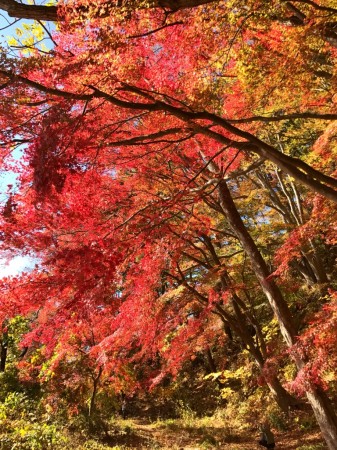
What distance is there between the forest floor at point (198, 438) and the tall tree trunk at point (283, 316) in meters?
2.14

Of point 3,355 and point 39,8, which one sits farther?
point 3,355

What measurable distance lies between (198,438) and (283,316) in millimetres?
6418

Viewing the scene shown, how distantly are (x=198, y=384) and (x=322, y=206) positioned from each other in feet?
38.8

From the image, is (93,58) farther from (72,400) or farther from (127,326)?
(72,400)

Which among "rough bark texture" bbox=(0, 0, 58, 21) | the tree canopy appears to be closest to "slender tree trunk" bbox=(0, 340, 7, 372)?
the tree canopy

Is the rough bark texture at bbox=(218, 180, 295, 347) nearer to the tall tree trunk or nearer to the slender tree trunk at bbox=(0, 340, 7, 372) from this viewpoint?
the tall tree trunk

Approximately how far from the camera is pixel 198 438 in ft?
33.9

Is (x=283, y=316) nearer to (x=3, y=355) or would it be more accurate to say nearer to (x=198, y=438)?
(x=198, y=438)

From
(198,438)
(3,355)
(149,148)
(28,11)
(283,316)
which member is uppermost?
(149,148)

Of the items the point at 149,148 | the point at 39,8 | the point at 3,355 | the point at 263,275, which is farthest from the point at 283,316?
the point at 3,355

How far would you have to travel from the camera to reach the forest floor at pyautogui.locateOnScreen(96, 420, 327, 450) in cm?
846

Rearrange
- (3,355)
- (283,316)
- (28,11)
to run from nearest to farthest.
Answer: (28,11), (283,316), (3,355)

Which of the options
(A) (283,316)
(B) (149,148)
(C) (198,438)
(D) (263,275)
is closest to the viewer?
(A) (283,316)

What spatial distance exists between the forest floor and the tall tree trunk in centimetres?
214
